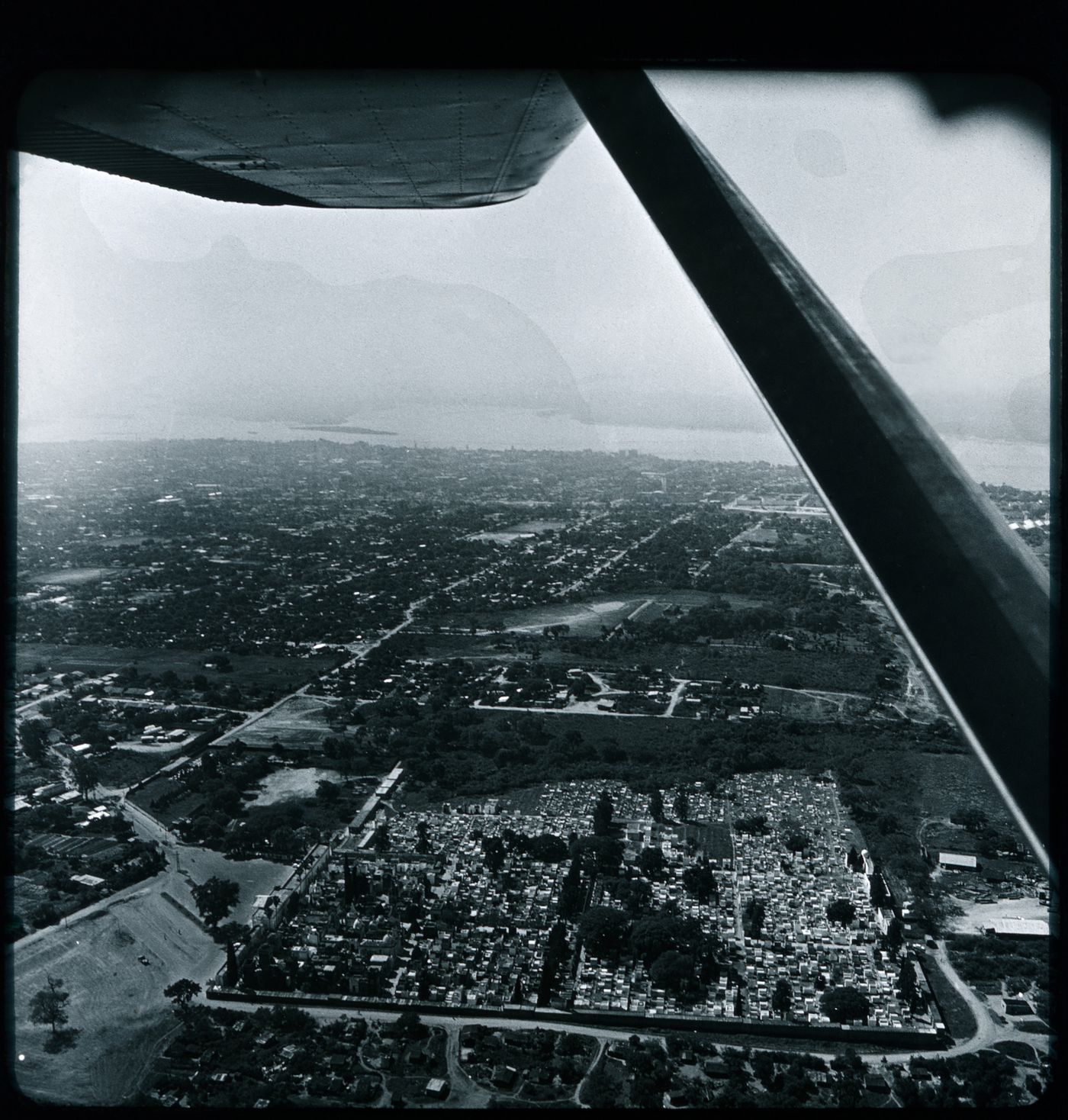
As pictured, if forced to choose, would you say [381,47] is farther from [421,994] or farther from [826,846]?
[826,846]

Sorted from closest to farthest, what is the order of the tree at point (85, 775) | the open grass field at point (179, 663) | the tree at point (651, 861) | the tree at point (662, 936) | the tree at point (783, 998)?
the tree at point (783, 998), the tree at point (662, 936), the tree at point (651, 861), the tree at point (85, 775), the open grass field at point (179, 663)

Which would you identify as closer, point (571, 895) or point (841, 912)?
point (571, 895)

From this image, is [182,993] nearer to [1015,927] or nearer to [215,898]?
[215,898]

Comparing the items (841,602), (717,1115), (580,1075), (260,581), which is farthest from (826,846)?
(260,581)

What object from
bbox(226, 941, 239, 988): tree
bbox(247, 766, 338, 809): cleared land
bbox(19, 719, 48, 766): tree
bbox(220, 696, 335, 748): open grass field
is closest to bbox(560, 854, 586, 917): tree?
bbox(226, 941, 239, 988): tree

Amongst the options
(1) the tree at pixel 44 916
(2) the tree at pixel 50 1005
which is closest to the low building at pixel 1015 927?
(2) the tree at pixel 50 1005

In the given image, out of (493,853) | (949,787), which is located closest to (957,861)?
(949,787)

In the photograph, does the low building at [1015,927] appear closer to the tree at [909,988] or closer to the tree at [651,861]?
the tree at [909,988]
